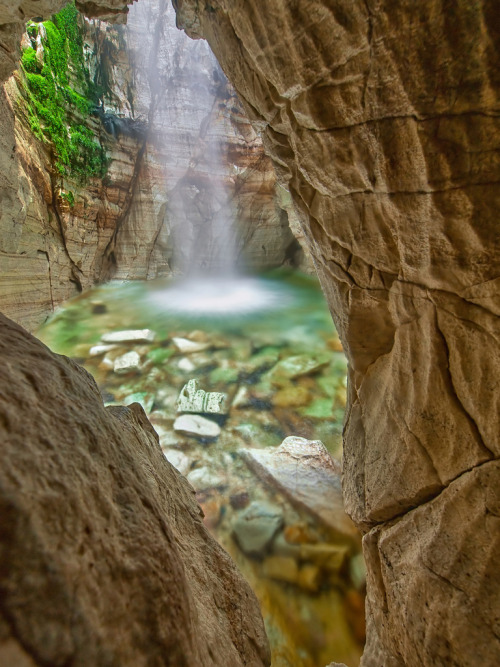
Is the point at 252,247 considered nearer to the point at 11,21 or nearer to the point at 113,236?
the point at 113,236

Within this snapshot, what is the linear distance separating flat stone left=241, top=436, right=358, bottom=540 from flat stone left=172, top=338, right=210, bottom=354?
303cm

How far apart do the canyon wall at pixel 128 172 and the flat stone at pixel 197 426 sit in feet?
14.4

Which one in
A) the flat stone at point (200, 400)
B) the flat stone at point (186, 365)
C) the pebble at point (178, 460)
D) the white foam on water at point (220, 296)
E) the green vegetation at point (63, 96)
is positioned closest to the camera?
the pebble at point (178, 460)

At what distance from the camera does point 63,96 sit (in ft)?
24.6

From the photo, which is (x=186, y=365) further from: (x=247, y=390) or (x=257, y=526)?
(x=257, y=526)

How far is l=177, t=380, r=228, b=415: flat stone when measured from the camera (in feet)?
16.1

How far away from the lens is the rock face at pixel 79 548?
68 cm

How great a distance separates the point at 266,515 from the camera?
337 cm

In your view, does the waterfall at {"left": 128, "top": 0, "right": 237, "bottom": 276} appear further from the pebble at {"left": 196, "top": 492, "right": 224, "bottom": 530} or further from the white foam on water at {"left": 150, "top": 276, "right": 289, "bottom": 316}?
the pebble at {"left": 196, "top": 492, "right": 224, "bottom": 530}

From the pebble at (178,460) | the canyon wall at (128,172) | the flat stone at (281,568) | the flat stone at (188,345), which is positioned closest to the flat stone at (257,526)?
the flat stone at (281,568)

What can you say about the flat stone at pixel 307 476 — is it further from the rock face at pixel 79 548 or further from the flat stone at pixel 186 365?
the flat stone at pixel 186 365

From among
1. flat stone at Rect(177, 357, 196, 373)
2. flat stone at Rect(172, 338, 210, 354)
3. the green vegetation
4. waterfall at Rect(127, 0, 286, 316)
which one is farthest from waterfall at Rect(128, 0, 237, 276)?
flat stone at Rect(177, 357, 196, 373)

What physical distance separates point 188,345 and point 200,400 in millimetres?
2054

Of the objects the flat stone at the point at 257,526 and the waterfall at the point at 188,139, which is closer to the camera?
the flat stone at the point at 257,526
